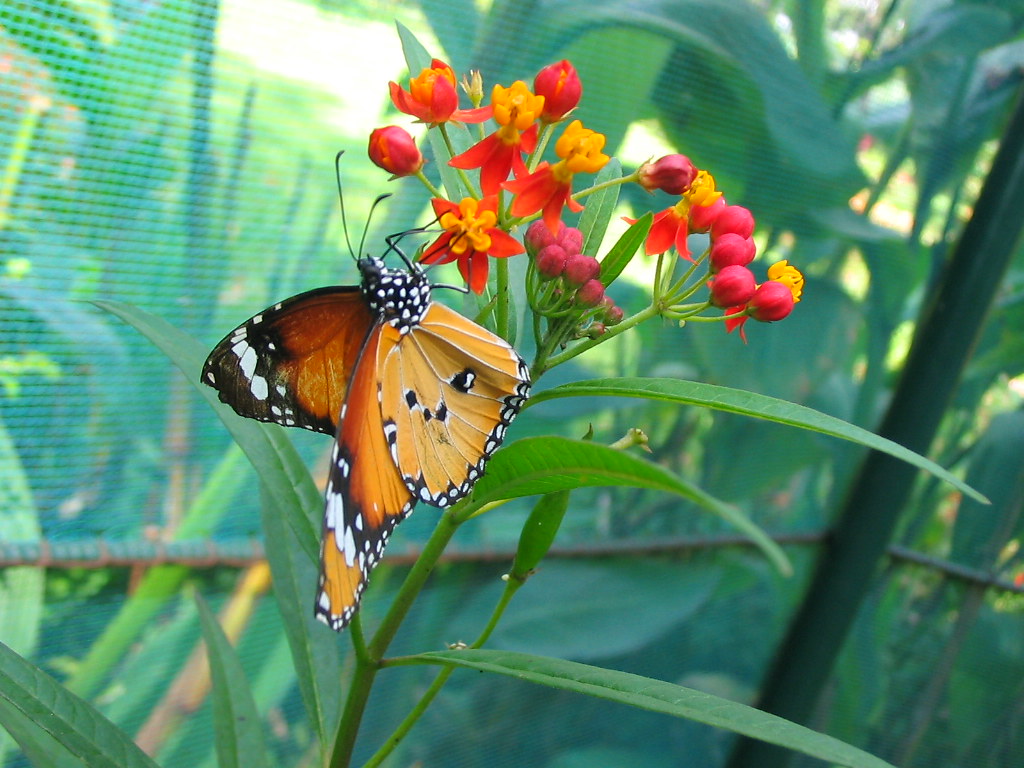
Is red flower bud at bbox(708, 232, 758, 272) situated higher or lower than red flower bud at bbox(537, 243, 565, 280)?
higher

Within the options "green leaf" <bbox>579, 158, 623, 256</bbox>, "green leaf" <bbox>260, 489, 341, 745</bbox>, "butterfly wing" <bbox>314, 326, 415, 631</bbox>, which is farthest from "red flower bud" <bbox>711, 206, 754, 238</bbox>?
"green leaf" <bbox>260, 489, 341, 745</bbox>

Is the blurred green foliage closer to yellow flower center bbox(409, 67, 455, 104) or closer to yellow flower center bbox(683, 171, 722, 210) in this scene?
yellow flower center bbox(409, 67, 455, 104)

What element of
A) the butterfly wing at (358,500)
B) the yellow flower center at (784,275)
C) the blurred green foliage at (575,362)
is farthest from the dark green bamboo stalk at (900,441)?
the butterfly wing at (358,500)

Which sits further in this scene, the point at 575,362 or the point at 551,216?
the point at 575,362

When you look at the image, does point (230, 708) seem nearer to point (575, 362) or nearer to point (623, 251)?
point (623, 251)

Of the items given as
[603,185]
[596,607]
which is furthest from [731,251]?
[596,607]

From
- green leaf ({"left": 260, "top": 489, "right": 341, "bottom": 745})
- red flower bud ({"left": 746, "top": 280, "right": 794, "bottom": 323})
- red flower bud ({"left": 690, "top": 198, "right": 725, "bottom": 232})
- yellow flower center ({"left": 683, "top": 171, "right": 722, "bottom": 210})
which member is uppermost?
yellow flower center ({"left": 683, "top": 171, "right": 722, "bottom": 210})

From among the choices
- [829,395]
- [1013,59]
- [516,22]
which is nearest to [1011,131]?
[1013,59]
